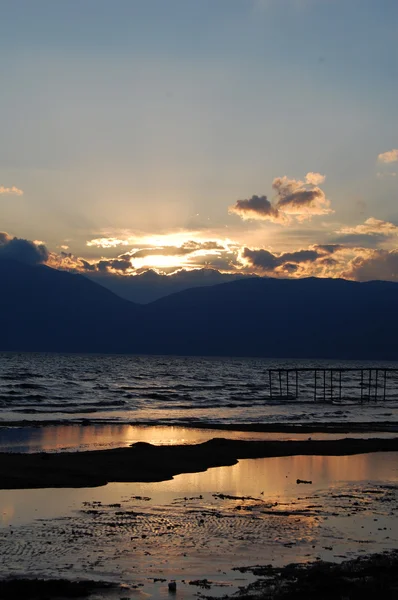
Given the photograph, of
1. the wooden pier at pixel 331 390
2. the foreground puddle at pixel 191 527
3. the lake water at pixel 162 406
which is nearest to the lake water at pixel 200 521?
the foreground puddle at pixel 191 527

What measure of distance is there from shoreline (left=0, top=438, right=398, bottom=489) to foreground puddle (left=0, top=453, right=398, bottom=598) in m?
1.37

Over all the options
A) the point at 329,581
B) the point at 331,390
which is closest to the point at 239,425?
the point at 329,581

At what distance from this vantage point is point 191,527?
18188mm

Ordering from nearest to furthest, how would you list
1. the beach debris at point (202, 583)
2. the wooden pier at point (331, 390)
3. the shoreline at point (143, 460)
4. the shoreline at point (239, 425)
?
the beach debris at point (202, 583) < the shoreline at point (143, 460) < the shoreline at point (239, 425) < the wooden pier at point (331, 390)

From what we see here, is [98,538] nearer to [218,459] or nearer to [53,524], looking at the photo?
[53,524]

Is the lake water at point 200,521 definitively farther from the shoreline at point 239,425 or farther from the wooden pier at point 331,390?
the wooden pier at point 331,390

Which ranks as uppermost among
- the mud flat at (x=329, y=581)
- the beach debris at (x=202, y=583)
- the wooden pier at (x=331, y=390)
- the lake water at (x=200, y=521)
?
the mud flat at (x=329, y=581)

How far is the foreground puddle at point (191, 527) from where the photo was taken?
14555mm

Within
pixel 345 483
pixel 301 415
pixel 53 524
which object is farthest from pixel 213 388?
pixel 53 524

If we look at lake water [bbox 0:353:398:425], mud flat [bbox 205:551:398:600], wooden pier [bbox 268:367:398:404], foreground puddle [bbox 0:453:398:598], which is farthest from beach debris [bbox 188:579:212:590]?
wooden pier [bbox 268:367:398:404]

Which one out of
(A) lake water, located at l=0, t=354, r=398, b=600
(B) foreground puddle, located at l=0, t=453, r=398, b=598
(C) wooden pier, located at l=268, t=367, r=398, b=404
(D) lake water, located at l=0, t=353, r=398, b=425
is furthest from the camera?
(C) wooden pier, located at l=268, t=367, r=398, b=404

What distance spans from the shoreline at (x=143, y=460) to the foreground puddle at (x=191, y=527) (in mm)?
1372

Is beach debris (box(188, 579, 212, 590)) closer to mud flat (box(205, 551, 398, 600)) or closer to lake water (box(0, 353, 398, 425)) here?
mud flat (box(205, 551, 398, 600))

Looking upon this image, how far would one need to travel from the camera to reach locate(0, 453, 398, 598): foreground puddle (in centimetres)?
1455
